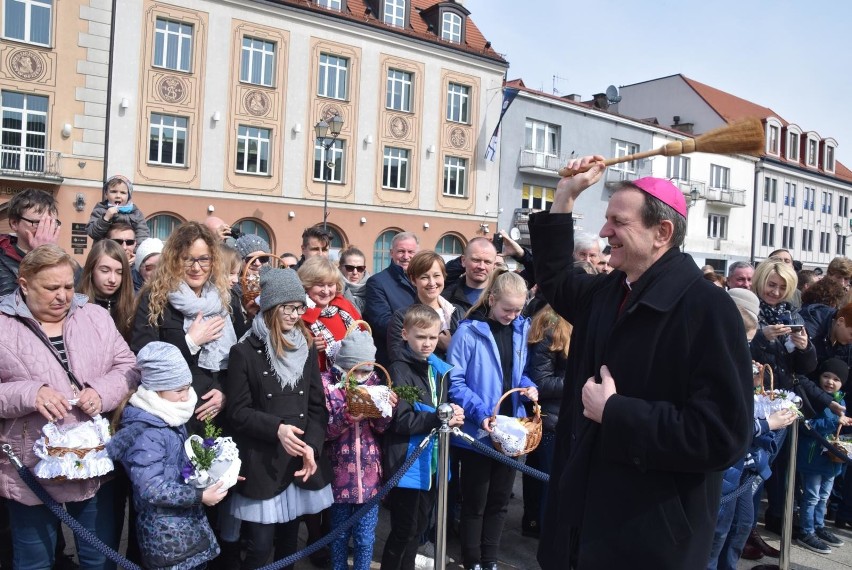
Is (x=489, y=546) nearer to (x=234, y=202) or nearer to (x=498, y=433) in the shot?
(x=498, y=433)

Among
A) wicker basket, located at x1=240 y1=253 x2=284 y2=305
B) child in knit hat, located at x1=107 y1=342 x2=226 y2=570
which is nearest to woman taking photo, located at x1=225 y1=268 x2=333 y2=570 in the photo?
child in knit hat, located at x1=107 y1=342 x2=226 y2=570

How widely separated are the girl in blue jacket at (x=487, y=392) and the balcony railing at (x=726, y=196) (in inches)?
1569

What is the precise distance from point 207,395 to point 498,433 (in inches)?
69.9

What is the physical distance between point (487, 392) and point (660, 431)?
243 cm

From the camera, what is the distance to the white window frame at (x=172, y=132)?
22344 millimetres

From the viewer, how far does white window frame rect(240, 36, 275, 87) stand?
78.5ft

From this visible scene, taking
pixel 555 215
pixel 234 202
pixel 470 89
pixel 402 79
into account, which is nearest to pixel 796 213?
pixel 470 89

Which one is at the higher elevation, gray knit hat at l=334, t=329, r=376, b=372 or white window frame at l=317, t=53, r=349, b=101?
white window frame at l=317, t=53, r=349, b=101

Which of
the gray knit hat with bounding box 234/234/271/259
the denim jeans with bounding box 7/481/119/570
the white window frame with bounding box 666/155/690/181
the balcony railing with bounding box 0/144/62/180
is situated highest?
the white window frame with bounding box 666/155/690/181

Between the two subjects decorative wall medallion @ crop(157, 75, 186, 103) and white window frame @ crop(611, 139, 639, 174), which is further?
white window frame @ crop(611, 139, 639, 174)

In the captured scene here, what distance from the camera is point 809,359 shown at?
17.4ft

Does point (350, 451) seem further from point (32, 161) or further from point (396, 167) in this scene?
point (396, 167)

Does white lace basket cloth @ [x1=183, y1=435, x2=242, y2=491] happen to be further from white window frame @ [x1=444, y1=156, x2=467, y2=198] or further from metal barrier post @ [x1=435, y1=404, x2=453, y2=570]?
A: white window frame @ [x1=444, y1=156, x2=467, y2=198]

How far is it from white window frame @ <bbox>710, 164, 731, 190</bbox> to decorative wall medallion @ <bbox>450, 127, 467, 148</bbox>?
Result: 66.9ft
